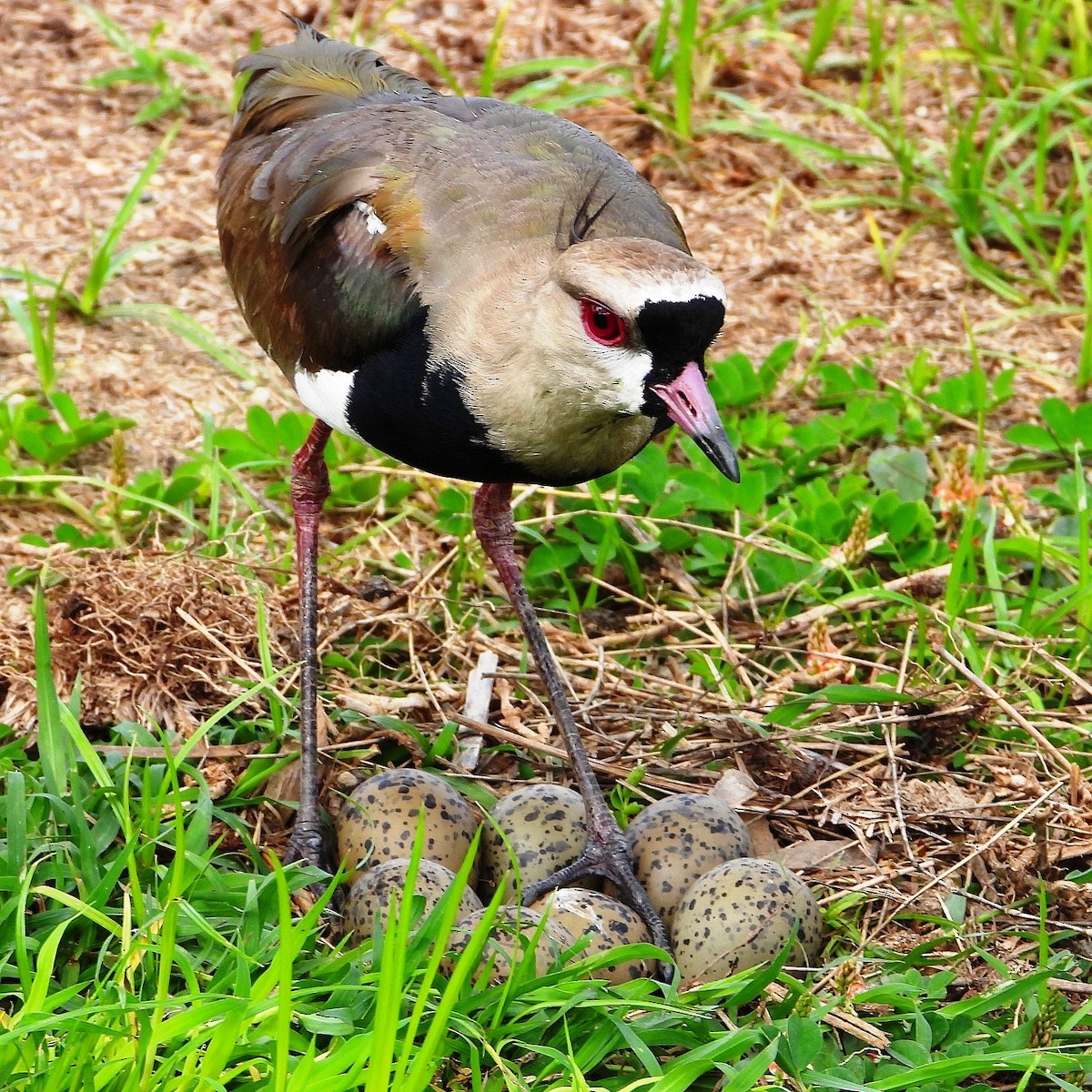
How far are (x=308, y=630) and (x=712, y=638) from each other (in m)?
1.20

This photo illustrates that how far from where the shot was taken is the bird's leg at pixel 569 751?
361cm

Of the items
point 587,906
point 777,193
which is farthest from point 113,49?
point 587,906

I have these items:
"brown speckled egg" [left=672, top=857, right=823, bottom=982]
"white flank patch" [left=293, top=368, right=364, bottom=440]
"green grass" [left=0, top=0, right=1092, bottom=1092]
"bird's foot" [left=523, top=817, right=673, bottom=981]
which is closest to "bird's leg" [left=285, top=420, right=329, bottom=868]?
"green grass" [left=0, top=0, right=1092, bottom=1092]

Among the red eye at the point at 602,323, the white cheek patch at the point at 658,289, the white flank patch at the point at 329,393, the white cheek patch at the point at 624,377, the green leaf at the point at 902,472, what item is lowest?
the green leaf at the point at 902,472

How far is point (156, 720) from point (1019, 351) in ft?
11.7

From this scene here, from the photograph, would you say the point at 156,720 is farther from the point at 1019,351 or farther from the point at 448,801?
the point at 1019,351

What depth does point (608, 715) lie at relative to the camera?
4188 mm

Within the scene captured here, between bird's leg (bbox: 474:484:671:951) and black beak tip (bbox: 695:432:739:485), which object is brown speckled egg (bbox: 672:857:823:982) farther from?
black beak tip (bbox: 695:432:739:485)

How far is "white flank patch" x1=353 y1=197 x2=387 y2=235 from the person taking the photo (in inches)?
144

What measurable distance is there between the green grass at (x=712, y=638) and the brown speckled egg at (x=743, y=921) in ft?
0.28

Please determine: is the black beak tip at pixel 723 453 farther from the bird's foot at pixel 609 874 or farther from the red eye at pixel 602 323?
the bird's foot at pixel 609 874

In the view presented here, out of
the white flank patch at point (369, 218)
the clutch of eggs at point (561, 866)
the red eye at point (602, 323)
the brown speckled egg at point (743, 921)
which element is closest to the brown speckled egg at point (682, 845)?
the clutch of eggs at point (561, 866)

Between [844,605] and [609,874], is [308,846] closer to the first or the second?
[609,874]

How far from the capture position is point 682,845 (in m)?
3.62
